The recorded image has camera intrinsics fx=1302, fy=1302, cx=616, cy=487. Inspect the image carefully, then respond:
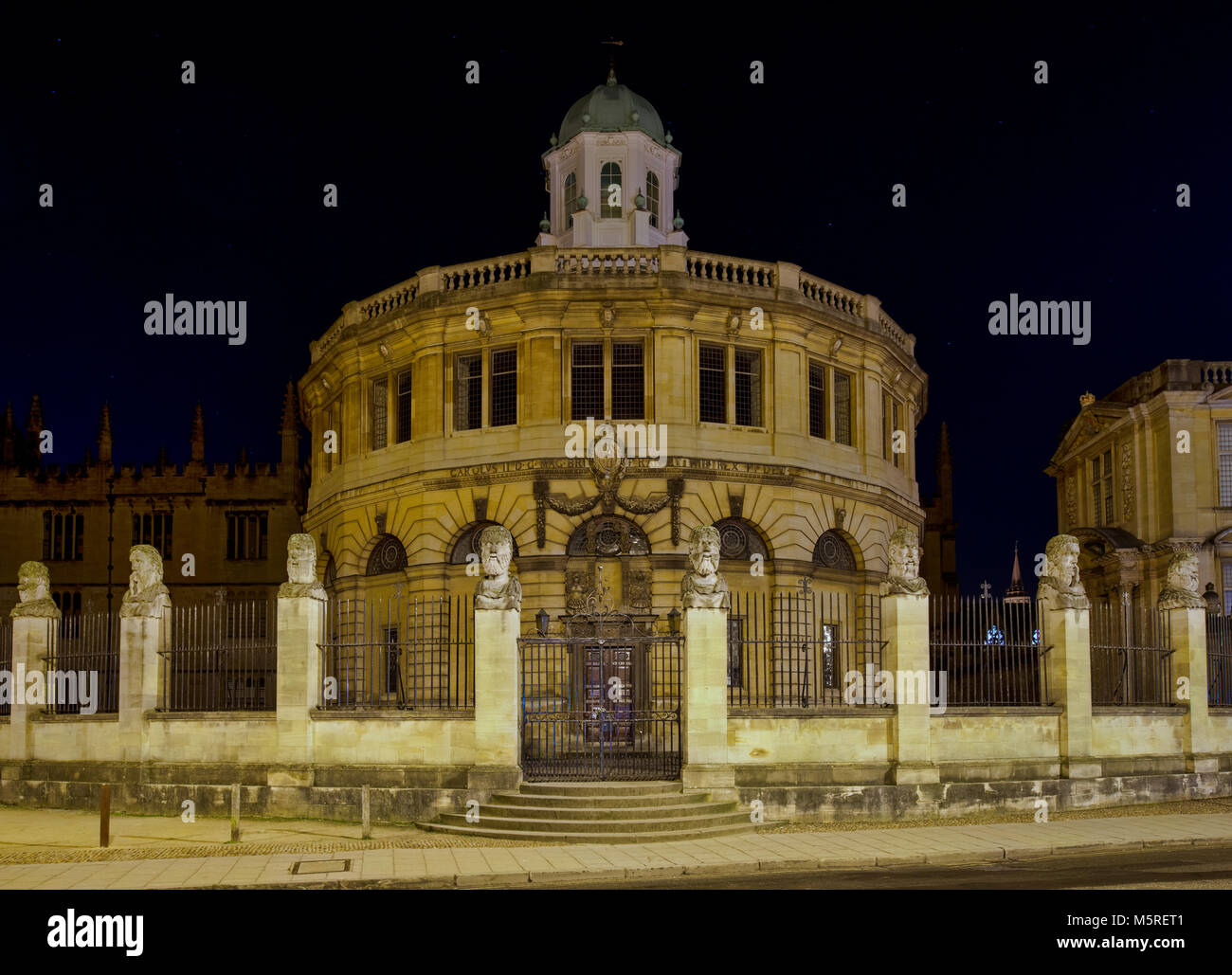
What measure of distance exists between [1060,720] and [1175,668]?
12.4 feet

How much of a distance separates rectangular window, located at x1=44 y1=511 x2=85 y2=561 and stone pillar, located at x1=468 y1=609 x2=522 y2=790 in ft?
131

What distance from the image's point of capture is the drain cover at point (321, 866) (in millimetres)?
15906

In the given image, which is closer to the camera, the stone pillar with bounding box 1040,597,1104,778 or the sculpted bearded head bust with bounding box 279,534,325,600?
the sculpted bearded head bust with bounding box 279,534,325,600

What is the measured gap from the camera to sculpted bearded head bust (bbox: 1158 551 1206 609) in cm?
2492

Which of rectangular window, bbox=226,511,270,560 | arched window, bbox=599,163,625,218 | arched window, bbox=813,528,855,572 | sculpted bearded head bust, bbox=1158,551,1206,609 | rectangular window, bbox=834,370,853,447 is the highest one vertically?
arched window, bbox=599,163,625,218

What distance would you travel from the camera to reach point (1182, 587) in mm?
25078

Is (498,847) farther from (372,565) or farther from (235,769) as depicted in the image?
(372,565)

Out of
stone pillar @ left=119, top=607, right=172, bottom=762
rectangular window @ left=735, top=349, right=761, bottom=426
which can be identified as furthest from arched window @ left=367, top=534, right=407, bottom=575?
stone pillar @ left=119, top=607, right=172, bottom=762

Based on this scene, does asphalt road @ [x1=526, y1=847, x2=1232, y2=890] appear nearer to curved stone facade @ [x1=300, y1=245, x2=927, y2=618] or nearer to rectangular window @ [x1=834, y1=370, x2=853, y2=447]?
curved stone facade @ [x1=300, y1=245, x2=927, y2=618]

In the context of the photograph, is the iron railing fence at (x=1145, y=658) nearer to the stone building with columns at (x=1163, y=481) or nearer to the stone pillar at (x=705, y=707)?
the stone pillar at (x=705, y=707)

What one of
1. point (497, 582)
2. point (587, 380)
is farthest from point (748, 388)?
point (497, 582)

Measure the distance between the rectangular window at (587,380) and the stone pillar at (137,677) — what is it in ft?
42.4

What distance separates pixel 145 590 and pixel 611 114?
24802 millimetres

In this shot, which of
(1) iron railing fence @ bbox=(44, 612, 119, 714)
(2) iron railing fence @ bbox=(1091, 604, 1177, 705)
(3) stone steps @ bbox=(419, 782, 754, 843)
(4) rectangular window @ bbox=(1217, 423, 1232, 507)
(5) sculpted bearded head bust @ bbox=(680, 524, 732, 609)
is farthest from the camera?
(4) rectangular window @ bbox=(1217, 423, 1232, 507)
